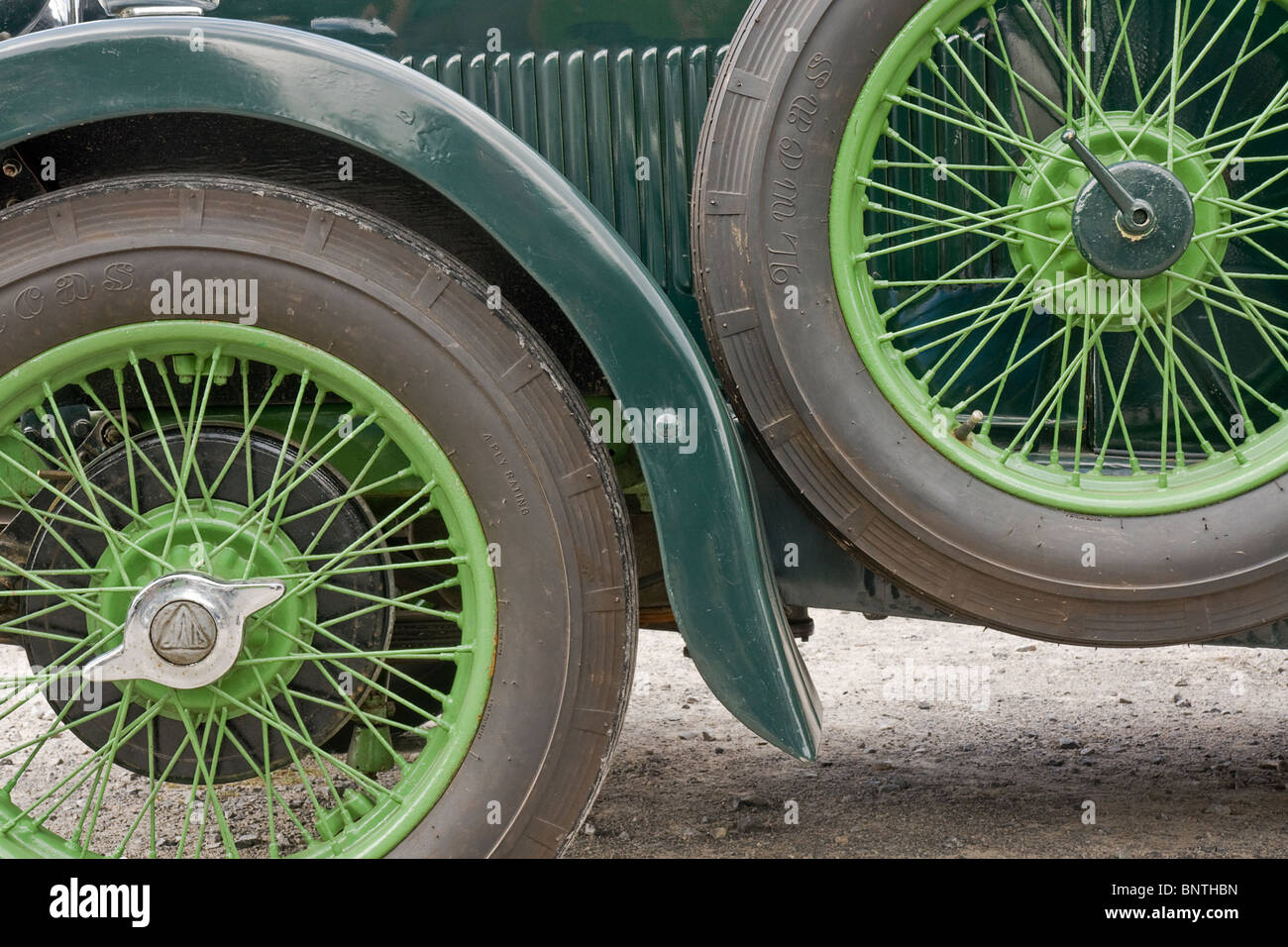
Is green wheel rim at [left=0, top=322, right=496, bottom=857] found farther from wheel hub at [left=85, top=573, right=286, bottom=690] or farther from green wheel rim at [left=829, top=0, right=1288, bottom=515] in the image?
green wheel rim at [left=829, top=0, right=1288, bottom=515]

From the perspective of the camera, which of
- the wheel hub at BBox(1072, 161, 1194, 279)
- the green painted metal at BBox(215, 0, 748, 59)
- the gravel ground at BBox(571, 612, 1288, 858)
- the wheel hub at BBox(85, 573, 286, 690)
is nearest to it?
the wheel hub at BBox(85, 573, 286, 690)

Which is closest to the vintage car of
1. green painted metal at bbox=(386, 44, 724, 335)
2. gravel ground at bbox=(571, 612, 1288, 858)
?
green painted metal at bbox=(386, 44, 724, 335)

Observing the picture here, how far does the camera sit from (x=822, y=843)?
237 cm

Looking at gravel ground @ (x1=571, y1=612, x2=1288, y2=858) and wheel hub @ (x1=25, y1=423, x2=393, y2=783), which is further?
gravel ground @ (x1=571, y1=612, x2=1288, y2=858)

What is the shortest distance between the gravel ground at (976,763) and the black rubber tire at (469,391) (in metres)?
0.62

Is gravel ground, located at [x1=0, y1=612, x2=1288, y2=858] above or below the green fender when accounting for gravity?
below

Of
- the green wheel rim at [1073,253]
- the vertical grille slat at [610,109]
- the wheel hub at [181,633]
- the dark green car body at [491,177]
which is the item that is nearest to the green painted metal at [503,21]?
the vertical grille slat at [610,109]

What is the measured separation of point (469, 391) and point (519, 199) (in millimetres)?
288

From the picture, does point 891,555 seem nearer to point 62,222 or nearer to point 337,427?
point 337,427

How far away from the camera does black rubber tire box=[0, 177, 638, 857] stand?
1748 millimetres

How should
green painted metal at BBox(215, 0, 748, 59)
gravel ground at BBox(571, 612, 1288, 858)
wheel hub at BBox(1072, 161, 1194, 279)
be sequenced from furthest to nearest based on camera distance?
1. gravel ground at BBox(571, 612, 1288, 858)
2. green painted metal at BBox(215, 0, 748, 59)
3. wheel hub at BBox(1072, 161, 1194, 279)

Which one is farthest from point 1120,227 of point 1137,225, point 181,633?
point 181,633

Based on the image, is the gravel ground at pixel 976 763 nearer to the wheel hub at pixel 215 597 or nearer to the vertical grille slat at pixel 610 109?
the wheel hub at pixel 215 597

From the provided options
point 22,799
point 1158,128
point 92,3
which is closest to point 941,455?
point 1158,128
